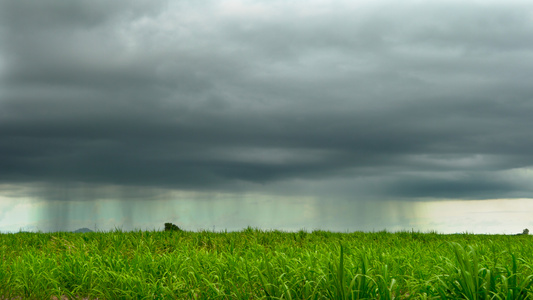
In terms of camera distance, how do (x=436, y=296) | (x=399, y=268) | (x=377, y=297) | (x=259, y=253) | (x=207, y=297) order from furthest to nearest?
1. (x=259, y=253)
2. (x=399, y=268)
3. (x=207, y=297)
4. (x=377, y=297)
5. (x=436, y=296)

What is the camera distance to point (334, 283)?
492 cm

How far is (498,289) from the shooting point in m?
4.68

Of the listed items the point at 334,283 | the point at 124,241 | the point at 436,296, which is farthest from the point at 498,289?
the point at 124,241

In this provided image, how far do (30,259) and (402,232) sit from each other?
13.0m

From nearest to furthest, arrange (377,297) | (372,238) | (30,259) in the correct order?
(377,297), (30,259), (372,238)

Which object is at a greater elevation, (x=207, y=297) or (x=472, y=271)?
(x=472, y=271)

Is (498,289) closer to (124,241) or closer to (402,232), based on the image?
(124,241)

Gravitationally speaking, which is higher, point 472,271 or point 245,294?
point 472,271

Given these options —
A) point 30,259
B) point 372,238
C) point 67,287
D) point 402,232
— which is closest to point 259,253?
point 67,287

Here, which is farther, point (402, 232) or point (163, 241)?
point (402, 232)

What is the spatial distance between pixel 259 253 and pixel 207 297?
3.02 m

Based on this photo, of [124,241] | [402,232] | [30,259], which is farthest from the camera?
[402,232]

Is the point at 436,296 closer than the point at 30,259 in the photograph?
Yes

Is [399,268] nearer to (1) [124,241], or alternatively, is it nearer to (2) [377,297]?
(2) [377,297]
